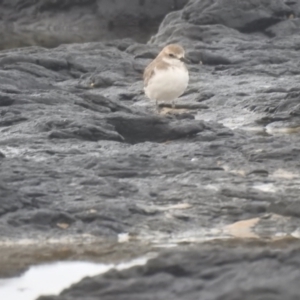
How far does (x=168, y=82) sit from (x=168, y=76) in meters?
0.07

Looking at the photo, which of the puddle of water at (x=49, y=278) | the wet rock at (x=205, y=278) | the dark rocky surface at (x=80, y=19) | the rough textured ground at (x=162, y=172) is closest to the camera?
the wet rock at (x=205, y=278)

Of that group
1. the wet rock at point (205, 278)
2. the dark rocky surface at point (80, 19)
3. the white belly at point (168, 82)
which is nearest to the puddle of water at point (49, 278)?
the wet rock at point (205, 278)

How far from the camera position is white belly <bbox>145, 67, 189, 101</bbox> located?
34.1ft

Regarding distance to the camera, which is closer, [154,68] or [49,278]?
[49,278]

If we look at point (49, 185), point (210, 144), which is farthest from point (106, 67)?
point (49, 185)

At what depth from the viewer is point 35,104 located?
10008 mm

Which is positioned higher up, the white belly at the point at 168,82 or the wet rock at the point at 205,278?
the wet rock at the point at 205,278

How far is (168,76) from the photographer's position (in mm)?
10367

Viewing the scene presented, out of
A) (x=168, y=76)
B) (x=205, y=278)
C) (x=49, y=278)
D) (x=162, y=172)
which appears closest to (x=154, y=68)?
(x=168, y=76)

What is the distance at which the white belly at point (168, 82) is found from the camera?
1039 centimetres

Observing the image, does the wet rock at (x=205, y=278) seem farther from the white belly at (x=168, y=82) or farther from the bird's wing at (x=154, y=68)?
A: the bird's wing at (x=154, y=68)

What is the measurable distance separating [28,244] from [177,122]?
3489 mm

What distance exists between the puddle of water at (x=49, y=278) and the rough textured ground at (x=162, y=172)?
0.39m

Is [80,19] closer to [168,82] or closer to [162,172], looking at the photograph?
[168,82]
